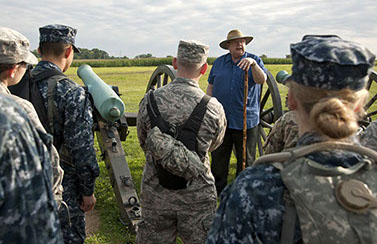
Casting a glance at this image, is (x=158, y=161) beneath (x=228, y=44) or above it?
beneath

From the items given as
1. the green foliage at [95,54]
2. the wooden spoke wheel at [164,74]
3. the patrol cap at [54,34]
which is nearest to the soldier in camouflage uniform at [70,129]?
the patrol cap at [54,34]

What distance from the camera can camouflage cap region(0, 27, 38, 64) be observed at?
2129 mm

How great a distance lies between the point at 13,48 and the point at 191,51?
111cm

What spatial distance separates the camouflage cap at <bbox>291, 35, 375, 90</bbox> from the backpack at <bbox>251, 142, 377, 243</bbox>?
7.8 inches

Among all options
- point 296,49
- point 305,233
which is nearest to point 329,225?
point 305,233

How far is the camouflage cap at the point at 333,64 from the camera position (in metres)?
1.22

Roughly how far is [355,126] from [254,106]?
3.59m

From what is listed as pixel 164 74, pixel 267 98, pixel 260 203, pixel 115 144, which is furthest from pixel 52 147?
pixel 267 98

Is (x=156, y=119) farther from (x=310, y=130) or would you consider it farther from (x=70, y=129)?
(x=310, y=130)

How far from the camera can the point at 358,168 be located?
1.19 metres

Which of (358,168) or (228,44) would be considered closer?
(358,168)

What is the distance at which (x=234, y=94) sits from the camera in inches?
183

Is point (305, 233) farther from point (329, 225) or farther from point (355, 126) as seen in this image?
point (355, 126)

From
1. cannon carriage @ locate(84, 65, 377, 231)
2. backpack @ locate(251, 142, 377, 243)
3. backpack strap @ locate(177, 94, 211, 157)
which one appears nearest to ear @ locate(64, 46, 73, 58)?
backpack strap @ locate(177, 94, 211, 157)
